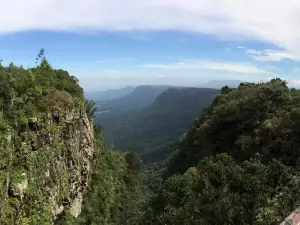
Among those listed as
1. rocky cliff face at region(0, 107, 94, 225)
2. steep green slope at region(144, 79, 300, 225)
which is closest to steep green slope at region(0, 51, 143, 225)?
rocky cliff face at region(0, 107, 94, 225)

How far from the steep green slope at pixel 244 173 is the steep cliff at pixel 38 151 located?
7.61 m

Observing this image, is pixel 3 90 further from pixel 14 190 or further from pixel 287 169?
pixel 287 169

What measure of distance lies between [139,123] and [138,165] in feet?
419

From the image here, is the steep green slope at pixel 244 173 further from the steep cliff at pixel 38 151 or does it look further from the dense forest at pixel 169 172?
the steep cliff at pixel 38 151

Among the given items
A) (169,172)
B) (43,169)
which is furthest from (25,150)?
(169,172)

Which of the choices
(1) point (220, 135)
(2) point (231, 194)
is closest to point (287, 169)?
(2) point (231, 194)

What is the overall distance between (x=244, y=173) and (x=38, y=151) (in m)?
14.1

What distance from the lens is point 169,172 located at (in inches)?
1532

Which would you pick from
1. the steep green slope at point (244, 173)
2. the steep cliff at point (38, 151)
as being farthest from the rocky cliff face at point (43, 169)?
the steep green slope at point (244, 173)

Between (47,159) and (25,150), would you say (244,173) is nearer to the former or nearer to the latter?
(47,159)

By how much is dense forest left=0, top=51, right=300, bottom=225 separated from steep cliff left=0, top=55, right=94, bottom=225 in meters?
0.07

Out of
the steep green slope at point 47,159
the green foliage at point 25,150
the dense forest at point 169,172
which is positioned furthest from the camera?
the steep green slope at point 47,159

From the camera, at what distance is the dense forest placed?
58.8 feet

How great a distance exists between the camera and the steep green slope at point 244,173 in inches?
645
